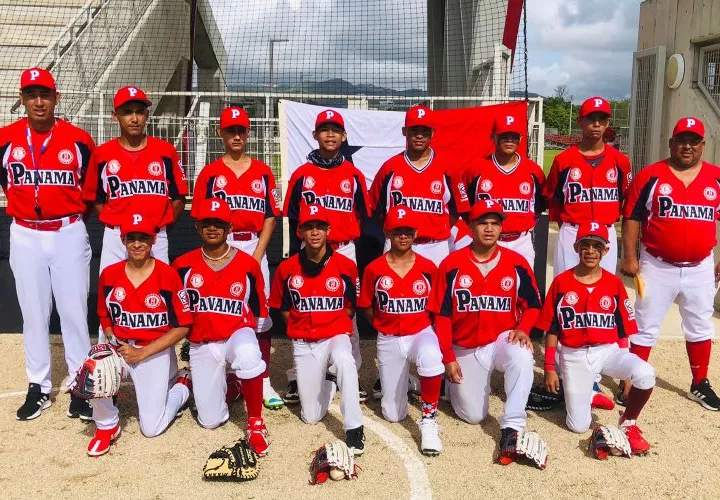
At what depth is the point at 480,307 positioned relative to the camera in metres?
3.94

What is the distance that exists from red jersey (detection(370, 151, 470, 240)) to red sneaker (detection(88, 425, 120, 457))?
2311 millimetres

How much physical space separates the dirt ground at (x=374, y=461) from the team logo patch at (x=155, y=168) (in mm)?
1597

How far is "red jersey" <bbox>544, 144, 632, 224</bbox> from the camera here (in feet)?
14.2

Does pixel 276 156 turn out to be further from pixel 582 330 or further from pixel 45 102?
pixel 582 330

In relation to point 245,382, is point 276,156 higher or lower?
higher

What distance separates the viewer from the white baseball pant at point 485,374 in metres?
3.70

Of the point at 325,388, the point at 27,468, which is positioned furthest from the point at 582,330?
the point at 27,468

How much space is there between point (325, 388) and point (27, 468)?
1745 mm

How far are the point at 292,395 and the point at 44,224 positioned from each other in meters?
1.97

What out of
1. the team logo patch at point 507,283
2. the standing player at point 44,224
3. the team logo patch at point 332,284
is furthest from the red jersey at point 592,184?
the standing player at point 44,224

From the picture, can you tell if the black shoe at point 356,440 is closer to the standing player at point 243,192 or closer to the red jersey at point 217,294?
the standing player at point 243,192

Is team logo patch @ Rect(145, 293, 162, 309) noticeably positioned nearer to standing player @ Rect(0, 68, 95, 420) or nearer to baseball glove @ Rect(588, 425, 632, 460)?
standing player @ Rect(0, 68, 95, 420)

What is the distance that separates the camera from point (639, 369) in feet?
11.9

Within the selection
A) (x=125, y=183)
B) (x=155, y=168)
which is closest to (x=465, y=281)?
(x=155, y=168)
